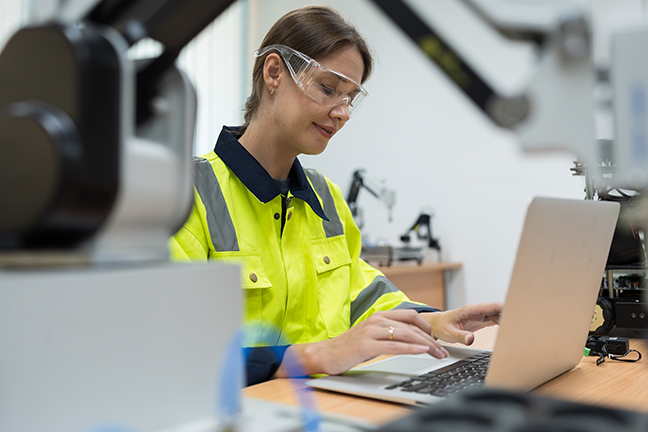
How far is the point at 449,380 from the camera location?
29.6 inches

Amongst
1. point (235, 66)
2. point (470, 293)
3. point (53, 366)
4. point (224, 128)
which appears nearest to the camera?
point (53, 366)

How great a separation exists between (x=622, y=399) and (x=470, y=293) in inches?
101

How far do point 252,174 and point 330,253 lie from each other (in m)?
0.27

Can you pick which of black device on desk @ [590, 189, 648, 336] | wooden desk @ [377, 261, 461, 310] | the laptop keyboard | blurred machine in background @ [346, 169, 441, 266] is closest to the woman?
the laptop keyboard

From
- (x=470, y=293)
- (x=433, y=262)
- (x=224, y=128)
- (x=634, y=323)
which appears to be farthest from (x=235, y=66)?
(x=634, y=323)

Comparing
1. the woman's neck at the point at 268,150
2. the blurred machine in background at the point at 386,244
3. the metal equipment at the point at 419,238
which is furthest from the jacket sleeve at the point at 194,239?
the metal equipment at the point at 419,238

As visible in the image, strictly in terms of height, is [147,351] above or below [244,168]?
below

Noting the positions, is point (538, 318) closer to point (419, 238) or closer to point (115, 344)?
point (115, 344)

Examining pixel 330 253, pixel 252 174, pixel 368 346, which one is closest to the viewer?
pixel 368 346

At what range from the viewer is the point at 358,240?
4.67 ft

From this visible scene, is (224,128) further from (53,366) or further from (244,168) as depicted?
(53,366)

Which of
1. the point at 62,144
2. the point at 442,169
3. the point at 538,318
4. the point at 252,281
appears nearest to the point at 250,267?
the point at 252,281

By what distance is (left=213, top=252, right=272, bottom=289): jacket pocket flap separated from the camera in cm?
107

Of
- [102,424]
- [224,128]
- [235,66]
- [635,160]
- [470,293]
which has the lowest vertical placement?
[470,293]
